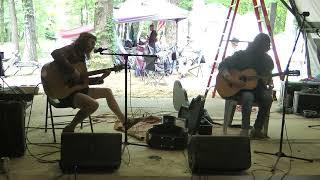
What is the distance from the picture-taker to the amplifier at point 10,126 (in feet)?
11.2

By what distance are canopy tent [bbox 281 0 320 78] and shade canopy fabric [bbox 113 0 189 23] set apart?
420 centimetres

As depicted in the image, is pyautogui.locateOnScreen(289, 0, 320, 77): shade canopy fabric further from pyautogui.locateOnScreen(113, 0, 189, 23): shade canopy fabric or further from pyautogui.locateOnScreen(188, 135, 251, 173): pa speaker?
pyautogui.locateOnScreen(188, 135, 251, 173): pa speaker

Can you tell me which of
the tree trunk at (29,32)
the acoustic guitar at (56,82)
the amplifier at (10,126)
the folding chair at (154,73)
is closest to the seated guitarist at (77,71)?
the acoustic guitar at (56,82)

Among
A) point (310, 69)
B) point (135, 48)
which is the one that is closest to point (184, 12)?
point (135, 48)

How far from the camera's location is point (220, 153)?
3.17 metres

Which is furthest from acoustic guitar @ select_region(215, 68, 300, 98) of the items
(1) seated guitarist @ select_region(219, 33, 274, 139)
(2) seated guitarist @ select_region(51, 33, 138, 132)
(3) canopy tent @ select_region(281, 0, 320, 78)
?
(3) canopy tent @ select_region(281, 0, 320, 78)

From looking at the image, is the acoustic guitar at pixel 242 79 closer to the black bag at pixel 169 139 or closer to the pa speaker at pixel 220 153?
the black bag at pixel 169 139

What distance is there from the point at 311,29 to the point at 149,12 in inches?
194

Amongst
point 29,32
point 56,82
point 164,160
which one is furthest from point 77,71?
point 29,32

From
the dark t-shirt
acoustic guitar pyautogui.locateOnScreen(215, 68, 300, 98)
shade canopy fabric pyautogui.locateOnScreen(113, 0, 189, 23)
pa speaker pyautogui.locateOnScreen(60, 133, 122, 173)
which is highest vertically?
shade canopy fabric pyautogui.locateOnScreen(113, 0, 189, 23)

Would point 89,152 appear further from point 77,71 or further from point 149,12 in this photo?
point 149,12

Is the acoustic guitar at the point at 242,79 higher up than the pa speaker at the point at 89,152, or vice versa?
the acoustic guitar at the point at 242,79

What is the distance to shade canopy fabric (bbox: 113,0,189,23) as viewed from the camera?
11102mm

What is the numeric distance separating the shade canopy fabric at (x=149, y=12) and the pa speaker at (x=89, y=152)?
817 cm
